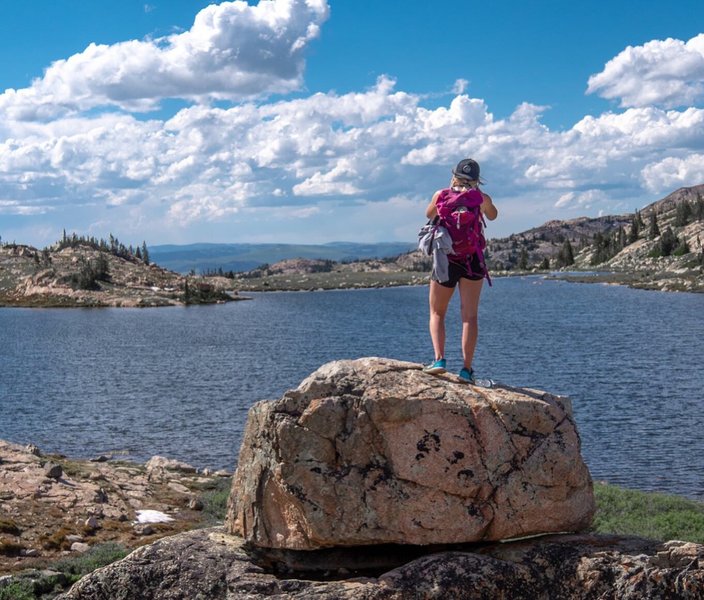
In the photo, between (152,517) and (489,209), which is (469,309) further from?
(152,517)

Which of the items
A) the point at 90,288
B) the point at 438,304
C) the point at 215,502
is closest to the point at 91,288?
the point at 90,288

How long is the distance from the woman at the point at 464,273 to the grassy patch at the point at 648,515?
32.8ft

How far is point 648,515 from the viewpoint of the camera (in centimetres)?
2341

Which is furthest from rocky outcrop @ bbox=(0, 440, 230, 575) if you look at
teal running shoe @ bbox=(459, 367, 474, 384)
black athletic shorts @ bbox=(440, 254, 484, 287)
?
black athletic shorts @ bbox=(440, 254, 484, 287)

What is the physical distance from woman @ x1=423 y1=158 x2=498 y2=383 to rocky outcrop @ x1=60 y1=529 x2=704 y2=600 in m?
3.20

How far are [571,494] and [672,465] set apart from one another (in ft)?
72.3

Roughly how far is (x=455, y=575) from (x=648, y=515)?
1450 centimetres

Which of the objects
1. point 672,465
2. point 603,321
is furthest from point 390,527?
point 603,321

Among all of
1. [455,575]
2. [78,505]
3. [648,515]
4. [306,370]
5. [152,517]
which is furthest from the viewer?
[306,370]

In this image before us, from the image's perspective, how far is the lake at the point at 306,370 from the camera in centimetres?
3716

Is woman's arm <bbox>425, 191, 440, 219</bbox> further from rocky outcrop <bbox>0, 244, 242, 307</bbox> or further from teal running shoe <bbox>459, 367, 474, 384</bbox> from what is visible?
rocky outcrop <bbox>0, 244, 242, 307</bbox>

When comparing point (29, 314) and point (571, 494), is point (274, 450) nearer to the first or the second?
point (571, 494)

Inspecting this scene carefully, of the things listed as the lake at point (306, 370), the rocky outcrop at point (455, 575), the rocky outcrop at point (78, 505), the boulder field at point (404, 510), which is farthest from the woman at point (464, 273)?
the lake at point (306, 370)

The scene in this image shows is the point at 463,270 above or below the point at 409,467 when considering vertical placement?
above
